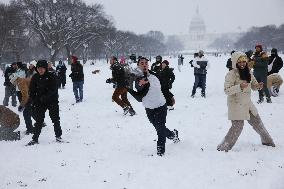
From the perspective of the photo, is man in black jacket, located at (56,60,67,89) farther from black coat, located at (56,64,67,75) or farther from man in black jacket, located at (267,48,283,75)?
man in black jacket, located at (267,48,283,75)

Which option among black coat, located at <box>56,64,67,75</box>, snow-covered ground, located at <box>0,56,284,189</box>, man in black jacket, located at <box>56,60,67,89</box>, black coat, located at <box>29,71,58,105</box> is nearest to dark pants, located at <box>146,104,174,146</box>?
snow-covered ground, located at <box>0,56,284,189</box>

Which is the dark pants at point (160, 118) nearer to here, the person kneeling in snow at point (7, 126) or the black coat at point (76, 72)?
the person kneeling in snow at point (7, 126)

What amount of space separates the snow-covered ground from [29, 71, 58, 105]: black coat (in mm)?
1095

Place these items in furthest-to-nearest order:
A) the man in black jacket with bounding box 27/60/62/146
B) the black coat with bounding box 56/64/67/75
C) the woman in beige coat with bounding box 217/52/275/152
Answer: the black coat with bounding box 56/64/67/75 → the man in black jacket with bounding box 27/60/62/146 → the woman in beige coat with bounding box 217/52/275/152

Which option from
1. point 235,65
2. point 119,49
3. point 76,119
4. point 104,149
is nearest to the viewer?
point 235,65

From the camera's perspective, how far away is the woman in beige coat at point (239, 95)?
7559 millimetres

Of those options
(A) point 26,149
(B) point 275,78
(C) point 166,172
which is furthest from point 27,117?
(B) point 275,78

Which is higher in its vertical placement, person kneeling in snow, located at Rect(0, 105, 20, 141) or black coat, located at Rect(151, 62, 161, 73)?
black coat, located at Rect(151, 62, 161, 73)

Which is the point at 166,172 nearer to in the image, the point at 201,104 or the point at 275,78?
the point at 201,104

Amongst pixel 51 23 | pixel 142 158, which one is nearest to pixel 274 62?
pixel 142 158

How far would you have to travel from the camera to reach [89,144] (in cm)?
945

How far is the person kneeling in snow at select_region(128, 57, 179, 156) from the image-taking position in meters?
7.68

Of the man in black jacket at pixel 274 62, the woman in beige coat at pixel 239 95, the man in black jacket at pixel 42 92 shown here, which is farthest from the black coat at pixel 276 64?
the man in black jacket at pixel 42 92

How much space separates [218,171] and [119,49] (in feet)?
302
